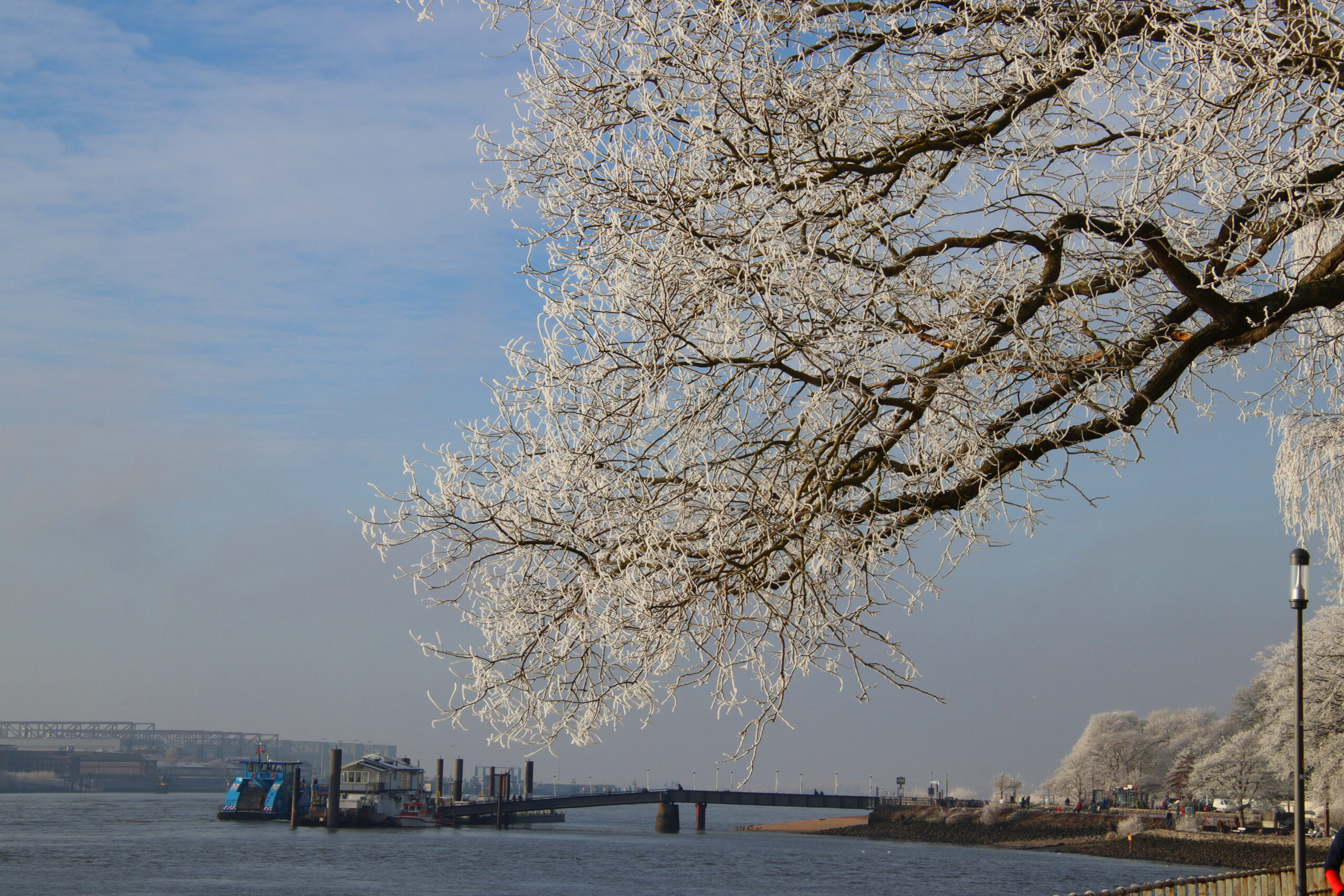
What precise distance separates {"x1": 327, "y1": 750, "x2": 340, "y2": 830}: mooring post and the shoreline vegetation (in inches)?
1563

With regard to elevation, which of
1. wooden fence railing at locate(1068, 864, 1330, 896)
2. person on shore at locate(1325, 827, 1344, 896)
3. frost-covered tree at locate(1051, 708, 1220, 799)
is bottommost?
frost-covered tree at locate(1051, 708, 1220, 799)

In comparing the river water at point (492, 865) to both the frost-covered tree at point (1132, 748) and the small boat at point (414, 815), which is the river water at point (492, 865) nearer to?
the small boat at point (414, 815)

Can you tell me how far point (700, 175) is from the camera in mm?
5176

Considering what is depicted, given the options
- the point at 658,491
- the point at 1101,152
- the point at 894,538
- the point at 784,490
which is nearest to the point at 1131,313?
the point at 1101,152

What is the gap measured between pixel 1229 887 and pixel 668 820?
8525cm

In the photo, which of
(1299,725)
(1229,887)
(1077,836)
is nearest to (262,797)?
(1077,836)

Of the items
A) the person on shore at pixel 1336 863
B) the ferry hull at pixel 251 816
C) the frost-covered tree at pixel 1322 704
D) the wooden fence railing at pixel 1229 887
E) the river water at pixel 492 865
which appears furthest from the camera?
the ferry hull at pixel 251 816

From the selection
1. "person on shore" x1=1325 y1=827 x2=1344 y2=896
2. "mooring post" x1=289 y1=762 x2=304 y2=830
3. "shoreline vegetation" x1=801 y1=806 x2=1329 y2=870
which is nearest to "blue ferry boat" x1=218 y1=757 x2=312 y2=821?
"mooring post" x1=289 y1=762 x2=304 y2=830

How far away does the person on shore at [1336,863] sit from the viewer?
6289 millimetres

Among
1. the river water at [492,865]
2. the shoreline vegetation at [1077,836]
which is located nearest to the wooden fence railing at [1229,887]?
the shoreline vegetation at [1077,836]

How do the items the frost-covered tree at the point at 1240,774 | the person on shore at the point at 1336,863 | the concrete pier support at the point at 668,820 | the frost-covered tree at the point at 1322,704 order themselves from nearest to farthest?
1. the person on shore at the point at 1336,863
2. the frost-covered tree at the point at 1322,704
3. the frost-covered tree at the point at 1240,774
4. the concrete pier support at the point at 668,820

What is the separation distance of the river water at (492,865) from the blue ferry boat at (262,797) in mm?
1141

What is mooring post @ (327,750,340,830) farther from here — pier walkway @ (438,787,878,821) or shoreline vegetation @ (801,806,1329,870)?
shoreline vegetation @ (801,806,1329,870)

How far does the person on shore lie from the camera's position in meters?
6.29
